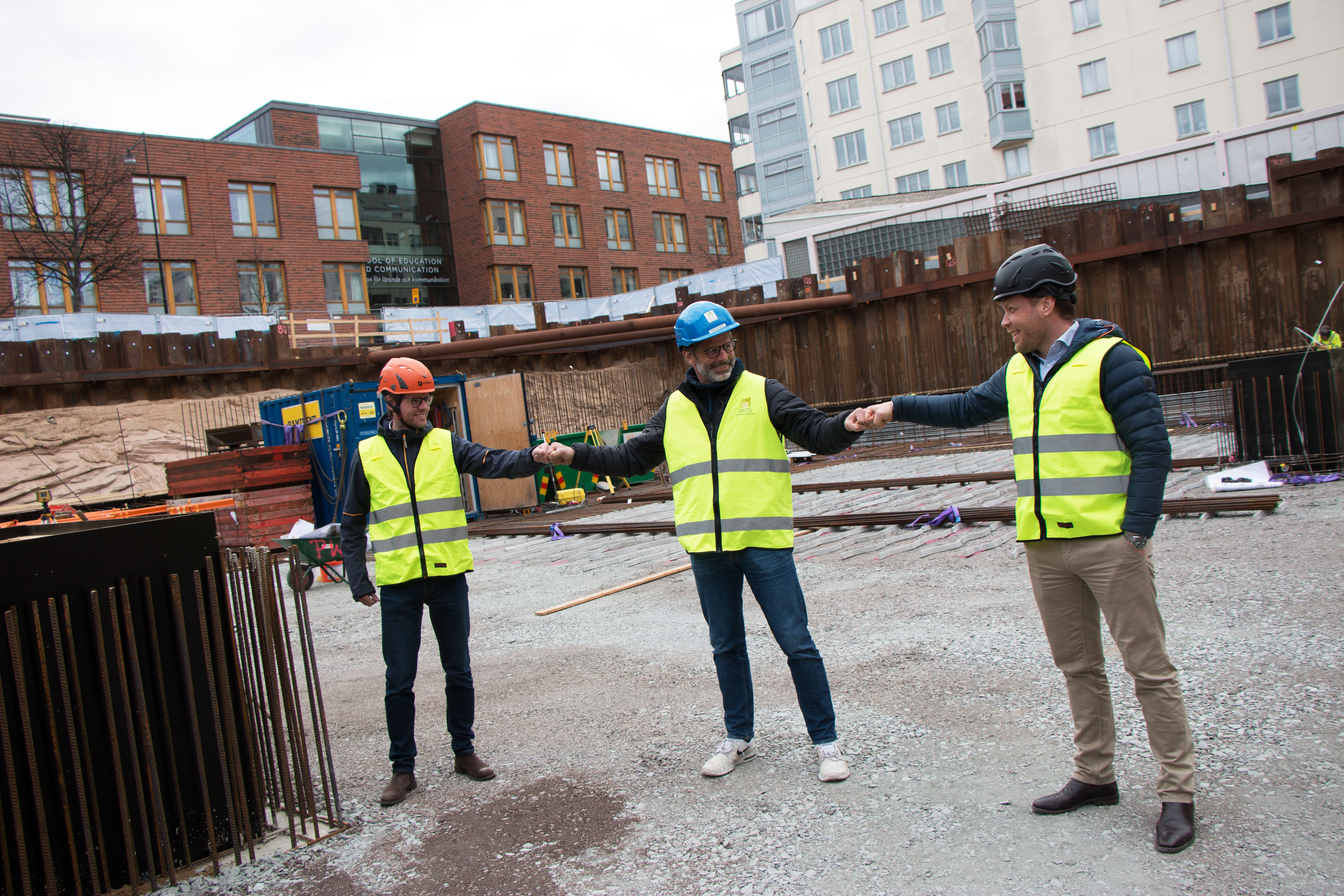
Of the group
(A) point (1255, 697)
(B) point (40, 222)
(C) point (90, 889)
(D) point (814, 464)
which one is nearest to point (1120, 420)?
(A) point (1255, 697)

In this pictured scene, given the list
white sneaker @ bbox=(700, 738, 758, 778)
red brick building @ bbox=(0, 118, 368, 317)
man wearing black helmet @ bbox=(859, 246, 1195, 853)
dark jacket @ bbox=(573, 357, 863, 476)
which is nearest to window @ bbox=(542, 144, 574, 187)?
red brick building @ bbox=(0, 118, 368, 317)

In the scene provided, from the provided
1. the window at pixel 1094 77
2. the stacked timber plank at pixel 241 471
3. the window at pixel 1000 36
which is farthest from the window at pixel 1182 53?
the stacked timber plank at pixel 241 471

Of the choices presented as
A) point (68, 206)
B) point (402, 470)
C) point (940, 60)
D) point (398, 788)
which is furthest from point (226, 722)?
point (940, 60)

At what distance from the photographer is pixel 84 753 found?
11.8ft

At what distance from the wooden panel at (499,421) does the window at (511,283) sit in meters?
31.7

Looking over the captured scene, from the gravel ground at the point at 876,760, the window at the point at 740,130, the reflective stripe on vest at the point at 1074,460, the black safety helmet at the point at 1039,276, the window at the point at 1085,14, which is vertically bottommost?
the gravel ground at the point at 876,760

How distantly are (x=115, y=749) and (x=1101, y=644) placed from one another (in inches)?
151

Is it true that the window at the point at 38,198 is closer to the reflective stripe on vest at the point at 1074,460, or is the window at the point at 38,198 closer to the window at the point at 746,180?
the reflective stripe on vest at the point at 1074,460

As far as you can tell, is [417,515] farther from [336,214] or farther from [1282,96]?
[1282,96]

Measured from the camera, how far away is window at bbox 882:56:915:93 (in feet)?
167

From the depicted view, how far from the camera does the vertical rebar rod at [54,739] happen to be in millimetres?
3451

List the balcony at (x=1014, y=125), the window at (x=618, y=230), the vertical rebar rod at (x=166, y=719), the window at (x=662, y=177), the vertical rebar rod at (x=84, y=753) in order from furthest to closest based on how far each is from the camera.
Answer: the window at (x=662, y=177), the window at (x=618, y=230), the balcony at (x=1014, y=125), the vertical rebar rod at (x=166, y=719), the vertical rebar rod at (x=84, y=753)

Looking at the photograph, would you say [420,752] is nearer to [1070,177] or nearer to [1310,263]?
[1310,263]

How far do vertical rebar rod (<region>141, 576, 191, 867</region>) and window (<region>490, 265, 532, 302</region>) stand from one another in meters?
46.0
